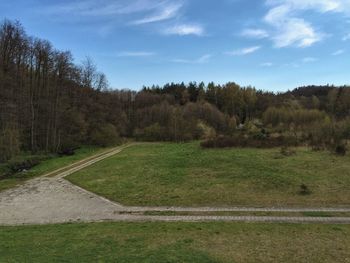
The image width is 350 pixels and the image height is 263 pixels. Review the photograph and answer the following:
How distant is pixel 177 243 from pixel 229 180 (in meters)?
11.7

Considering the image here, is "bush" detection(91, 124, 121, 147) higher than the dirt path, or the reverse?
"bush" detection(91, 124, 121, 147)

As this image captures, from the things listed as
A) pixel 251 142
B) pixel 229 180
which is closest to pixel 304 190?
pixel 229 180

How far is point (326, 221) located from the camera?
13664 millimetres

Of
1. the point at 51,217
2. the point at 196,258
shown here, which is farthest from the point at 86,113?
the point at 196,258

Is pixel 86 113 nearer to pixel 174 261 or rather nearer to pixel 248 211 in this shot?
pixel 248 211

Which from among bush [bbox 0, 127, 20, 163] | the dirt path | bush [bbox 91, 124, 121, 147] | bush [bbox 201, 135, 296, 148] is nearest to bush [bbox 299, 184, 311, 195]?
the dirt path

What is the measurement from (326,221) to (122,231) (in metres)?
6.95

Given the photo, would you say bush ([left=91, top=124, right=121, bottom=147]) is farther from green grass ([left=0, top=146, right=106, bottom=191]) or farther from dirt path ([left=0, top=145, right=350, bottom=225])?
dirt path ([left=0, top=145, right=350, bottom=225])

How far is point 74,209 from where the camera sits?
18.0m

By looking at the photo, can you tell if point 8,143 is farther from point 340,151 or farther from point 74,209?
point 340,151

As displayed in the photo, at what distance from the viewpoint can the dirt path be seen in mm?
14691

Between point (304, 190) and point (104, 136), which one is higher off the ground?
point (104, 136)

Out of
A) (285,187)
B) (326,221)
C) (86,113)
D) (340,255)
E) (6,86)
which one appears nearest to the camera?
(340,255)

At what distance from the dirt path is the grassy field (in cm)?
106
